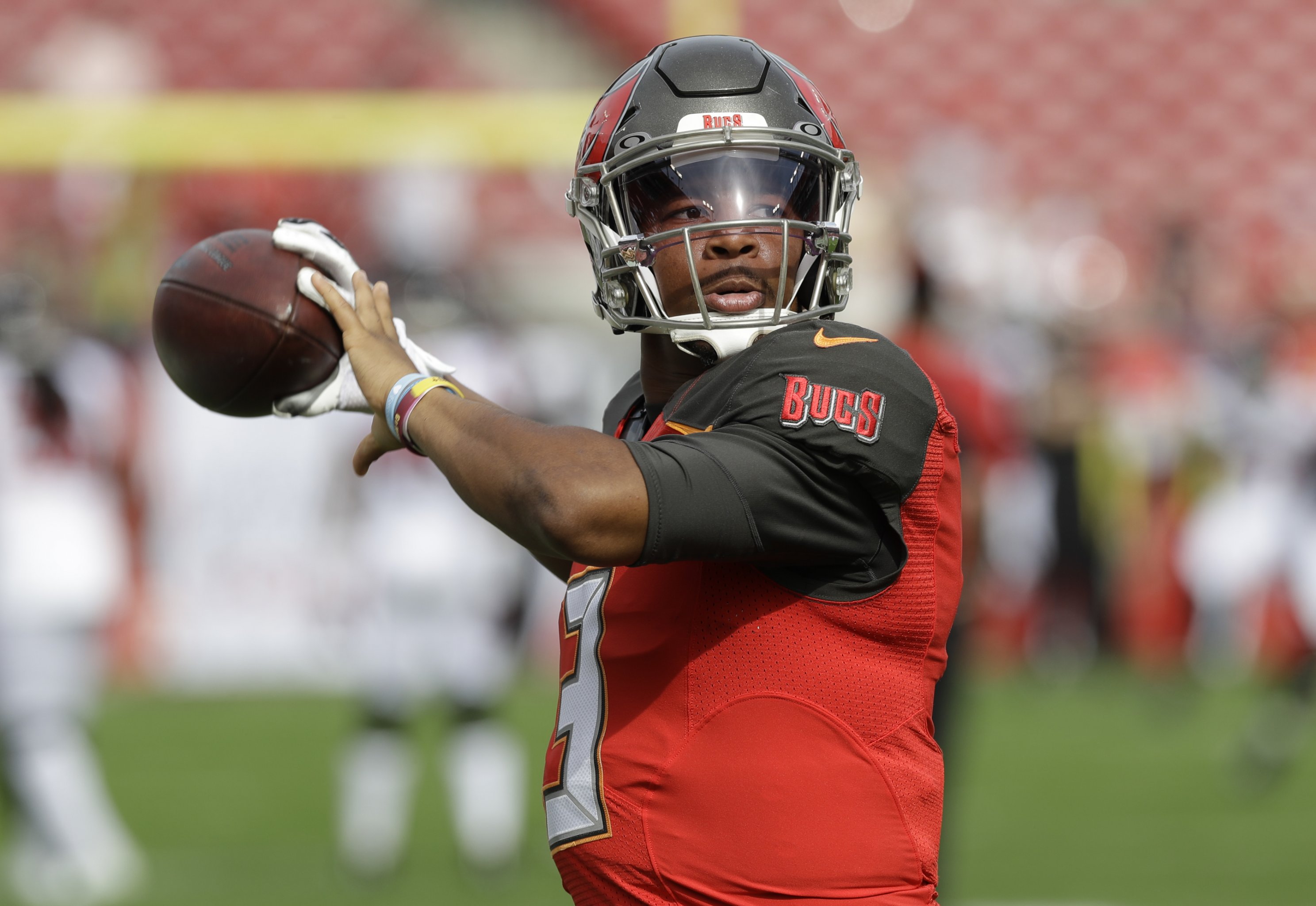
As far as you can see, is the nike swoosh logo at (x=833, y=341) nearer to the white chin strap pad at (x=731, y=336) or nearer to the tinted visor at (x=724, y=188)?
the white chin strap pad at (x=731, y=336)

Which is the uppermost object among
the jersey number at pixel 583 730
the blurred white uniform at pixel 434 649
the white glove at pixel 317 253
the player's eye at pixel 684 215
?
the player's eye at pixel 684 215

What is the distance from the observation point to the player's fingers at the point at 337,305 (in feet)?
7.10

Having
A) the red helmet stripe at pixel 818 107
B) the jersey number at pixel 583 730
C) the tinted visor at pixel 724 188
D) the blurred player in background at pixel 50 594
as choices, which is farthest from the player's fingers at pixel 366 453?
the blurred player in background at pixel 50 594

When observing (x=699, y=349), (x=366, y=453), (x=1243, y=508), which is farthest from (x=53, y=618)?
(x=1243, y=508)

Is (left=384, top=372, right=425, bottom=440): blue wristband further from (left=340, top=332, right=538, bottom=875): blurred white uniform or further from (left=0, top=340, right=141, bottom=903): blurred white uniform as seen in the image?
(left=0, top=340, right=141, bottom=903): blurred white uniform

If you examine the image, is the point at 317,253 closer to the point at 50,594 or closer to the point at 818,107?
the point at 818,107

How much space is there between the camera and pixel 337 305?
2189 millimetres

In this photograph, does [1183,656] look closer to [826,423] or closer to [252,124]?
[252,124]

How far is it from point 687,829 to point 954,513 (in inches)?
18.7

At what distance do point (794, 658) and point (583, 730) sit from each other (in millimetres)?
297

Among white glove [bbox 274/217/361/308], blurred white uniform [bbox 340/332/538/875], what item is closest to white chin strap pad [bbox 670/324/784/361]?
white glove [bbox 274/217/361/308]

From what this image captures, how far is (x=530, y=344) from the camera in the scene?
30.3 ft

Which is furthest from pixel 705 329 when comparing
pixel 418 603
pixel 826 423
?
pixel 418 603

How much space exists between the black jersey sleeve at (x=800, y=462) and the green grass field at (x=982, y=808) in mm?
3705
